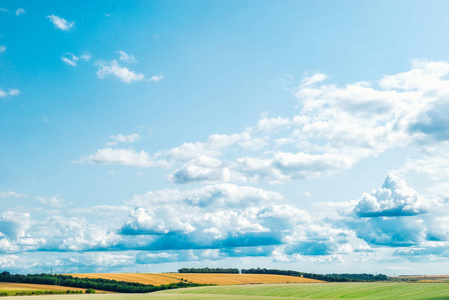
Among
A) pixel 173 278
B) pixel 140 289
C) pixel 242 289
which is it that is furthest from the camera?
pixel 173 278

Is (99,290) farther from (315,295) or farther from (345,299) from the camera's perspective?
(345,299)

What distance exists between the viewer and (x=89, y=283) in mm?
125562

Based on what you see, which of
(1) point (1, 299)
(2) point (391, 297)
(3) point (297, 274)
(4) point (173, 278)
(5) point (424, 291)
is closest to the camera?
(2) point (391, 297)

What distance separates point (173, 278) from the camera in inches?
6117

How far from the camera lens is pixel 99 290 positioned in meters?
123

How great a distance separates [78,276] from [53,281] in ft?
33.5

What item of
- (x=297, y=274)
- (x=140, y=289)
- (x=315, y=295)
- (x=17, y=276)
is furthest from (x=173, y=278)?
(x=315, y=295)

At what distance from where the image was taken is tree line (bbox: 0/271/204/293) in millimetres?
124375

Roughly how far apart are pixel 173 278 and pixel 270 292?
70890 mm

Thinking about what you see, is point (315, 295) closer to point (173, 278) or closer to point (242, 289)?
point (242, 289)

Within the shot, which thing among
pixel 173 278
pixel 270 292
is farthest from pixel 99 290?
pixel 270 292

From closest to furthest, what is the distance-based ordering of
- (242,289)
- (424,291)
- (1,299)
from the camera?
(424,291), (1,299), (242,289)

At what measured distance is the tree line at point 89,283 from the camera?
124 meters

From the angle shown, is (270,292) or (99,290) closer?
(270,292)
